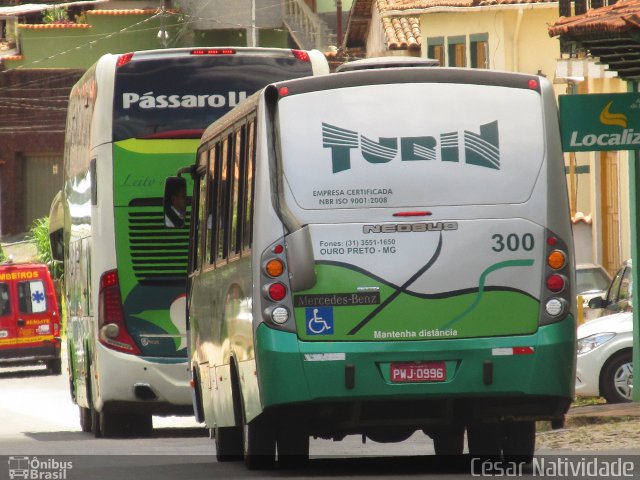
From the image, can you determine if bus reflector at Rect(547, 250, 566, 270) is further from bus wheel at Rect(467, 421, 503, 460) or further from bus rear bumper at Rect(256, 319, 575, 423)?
bus wheel at Rect(467, 421, 503, 460)

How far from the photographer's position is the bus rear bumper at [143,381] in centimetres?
1922

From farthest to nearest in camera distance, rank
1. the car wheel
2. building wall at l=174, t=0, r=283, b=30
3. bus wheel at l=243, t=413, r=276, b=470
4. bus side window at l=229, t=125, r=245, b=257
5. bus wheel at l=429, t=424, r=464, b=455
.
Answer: building wall at l=174, t=0, r=283, b=30 → the car wheel → bus wheel at l=429, t=424, r=464, b=455 → bus side window at l=229, t=125, r=245, b=257 → bus wheel at l=243, t=413, r=276, b=470

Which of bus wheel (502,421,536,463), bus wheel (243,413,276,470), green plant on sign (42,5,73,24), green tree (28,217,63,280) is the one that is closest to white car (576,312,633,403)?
bus wheel (502,421,536,463)

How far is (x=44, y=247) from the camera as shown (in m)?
56.7

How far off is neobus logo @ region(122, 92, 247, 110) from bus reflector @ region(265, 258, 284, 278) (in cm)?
698

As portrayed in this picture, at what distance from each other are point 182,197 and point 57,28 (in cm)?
4935

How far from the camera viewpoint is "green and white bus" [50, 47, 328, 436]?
19.2 m

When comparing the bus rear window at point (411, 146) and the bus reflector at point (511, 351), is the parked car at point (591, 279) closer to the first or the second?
the bus rear window at point (411, 146)

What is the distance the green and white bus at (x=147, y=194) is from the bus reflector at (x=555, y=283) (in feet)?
23.7

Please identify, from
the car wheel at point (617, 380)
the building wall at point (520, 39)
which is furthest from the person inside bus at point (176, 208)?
the building wall at point (520, 39)

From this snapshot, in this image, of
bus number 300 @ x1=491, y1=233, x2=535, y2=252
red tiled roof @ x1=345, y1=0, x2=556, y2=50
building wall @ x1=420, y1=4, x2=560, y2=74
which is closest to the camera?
bus number 300 @ x1=491, y1=233, x2=535, y2=252

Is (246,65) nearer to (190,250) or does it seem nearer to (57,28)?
(190,250)

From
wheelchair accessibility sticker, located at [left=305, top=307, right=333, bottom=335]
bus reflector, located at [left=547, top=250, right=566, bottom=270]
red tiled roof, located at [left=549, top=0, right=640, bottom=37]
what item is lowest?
wheelchair accessibility sticker, located at [left=305, top=307, right=333, bottom=335]

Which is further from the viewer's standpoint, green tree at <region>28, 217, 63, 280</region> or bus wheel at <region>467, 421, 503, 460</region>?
green tree at <region>28, 217, 63, 280</region>
